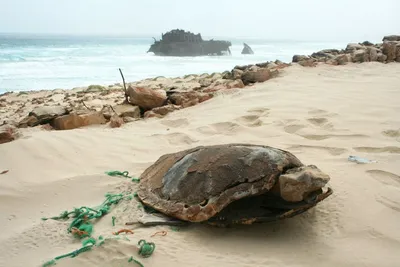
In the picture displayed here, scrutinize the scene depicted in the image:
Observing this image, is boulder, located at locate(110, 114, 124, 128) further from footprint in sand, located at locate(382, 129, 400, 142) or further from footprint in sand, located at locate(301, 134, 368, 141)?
footprint in sand, located at locate(382, 129, 400, 142)

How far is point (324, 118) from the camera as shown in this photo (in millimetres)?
3676

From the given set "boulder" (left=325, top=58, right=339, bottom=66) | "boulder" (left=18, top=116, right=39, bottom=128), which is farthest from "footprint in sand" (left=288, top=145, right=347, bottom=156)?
"boulder" (left=325, top=58, right=339, bottom=66)

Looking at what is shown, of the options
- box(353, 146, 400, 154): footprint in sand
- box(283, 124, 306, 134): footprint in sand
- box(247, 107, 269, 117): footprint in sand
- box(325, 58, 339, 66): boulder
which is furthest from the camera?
box(325, 58, 339, 66): boulder

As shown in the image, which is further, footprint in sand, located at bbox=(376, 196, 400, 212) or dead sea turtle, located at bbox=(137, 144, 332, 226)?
footprint in sand, located at bbox=(376, 196, 400, 212)

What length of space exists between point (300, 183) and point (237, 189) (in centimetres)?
32

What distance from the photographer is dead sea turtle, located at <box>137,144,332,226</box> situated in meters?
1.76

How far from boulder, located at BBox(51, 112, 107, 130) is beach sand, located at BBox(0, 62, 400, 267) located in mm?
366

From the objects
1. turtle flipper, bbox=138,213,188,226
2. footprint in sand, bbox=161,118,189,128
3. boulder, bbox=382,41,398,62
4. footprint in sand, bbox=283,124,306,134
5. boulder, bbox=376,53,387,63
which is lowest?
turtle flipper, bbox=138,213,188,226

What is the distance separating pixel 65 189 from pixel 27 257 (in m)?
0.80

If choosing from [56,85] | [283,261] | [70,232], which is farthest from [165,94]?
[56,85]

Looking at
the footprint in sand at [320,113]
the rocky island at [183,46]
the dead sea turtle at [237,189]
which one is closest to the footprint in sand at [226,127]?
the footprint in sand at [320,113]

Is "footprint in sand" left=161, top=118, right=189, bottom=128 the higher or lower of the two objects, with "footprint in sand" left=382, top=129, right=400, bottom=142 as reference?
lower

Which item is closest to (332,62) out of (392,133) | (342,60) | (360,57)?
(342,60)

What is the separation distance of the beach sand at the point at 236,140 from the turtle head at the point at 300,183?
20 centimetres
